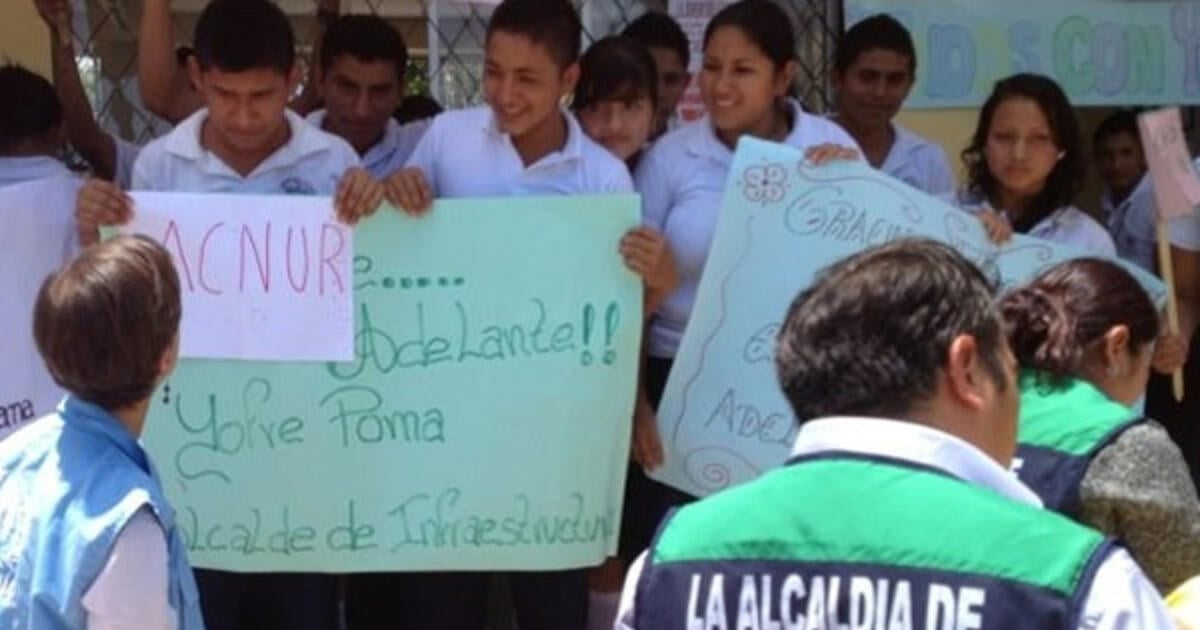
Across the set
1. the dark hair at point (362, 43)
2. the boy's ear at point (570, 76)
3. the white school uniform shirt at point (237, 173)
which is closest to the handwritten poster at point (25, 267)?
the white school uniform shirt at point (237, 173)

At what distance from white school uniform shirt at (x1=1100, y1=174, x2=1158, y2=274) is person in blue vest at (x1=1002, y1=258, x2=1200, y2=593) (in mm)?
2433

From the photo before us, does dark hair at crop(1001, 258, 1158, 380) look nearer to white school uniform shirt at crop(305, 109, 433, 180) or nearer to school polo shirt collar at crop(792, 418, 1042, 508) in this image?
school polo shirt collar at crop(792, 418, 1042, 508)

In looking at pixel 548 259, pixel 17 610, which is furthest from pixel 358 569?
pixel 17 610

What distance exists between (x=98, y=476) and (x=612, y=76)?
6.25 feet

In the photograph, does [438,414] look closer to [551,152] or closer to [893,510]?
[551,152]

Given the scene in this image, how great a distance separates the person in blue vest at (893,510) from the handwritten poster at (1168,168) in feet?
8.71

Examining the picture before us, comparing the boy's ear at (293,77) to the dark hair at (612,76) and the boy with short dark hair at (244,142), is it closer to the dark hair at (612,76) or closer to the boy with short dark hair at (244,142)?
the boy with short dark hair at (244,142)

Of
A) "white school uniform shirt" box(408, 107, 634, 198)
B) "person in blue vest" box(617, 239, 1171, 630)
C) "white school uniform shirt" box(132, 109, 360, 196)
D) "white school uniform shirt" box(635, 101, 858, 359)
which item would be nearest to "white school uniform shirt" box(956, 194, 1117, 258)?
"white school uniform shirt" box(635, 101, 858, 359)

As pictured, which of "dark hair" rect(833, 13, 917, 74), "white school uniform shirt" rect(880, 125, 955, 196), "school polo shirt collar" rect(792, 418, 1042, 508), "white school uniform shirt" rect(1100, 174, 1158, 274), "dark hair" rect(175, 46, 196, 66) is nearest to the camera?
"school polo shirt collar" rect(792, 418, 1042, 508)

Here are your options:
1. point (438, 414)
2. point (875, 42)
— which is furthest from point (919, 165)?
point (438, 414)

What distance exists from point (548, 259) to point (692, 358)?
39 centimetres

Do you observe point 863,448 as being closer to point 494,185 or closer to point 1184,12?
point 494,185

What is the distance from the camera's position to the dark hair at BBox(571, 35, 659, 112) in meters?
3.83

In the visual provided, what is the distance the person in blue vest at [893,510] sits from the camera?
1468mm
